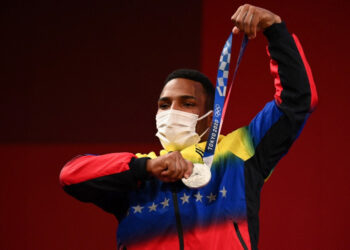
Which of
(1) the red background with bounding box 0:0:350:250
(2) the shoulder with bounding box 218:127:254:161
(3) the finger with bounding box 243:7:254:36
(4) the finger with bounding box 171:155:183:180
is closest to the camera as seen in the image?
(4) the finger with bounding box 171:155:183:180

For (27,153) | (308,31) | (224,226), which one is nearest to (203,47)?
(308,31)

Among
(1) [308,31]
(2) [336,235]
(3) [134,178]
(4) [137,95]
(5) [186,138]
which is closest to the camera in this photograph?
(3) [134,178]

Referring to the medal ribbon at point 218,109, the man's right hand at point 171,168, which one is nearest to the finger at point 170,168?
the man's right hand at point 171,168

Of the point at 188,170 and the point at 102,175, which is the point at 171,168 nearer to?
the point at 188,170

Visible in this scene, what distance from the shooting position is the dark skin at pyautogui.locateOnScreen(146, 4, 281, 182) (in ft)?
3.84

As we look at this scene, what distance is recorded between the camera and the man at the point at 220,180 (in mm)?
1296

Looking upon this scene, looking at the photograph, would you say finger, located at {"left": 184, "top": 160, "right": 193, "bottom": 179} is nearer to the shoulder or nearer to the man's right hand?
the man's right hand

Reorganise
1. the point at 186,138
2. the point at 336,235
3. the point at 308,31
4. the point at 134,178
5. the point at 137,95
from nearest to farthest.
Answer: the point at 134,178
the point at 186,138
the point at 336,235
the point at 308,31
the point at 137,95

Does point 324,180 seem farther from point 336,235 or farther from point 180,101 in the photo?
point 180,101

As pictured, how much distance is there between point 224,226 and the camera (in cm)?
132

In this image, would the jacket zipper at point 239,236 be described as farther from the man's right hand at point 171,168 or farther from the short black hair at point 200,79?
the short black hair at point 200,79

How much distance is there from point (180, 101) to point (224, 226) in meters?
0.54

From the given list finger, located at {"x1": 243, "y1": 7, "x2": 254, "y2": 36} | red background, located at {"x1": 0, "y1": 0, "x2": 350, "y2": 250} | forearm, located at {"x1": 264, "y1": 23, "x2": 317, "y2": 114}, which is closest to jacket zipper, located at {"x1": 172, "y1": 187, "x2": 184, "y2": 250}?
forearm, located at {"x1": 264, "y1": 23, "x2": 317, "y2": 114}

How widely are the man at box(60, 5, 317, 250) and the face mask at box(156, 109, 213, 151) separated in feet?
0.21
